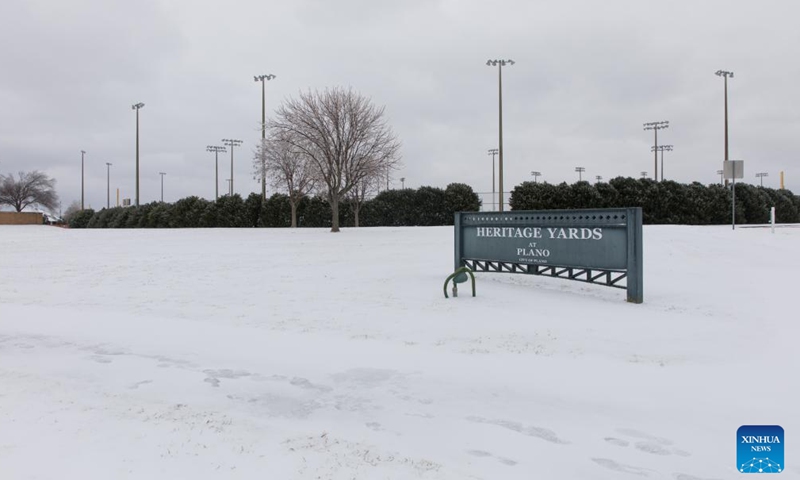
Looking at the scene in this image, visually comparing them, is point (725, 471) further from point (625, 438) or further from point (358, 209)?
point (358, 209)

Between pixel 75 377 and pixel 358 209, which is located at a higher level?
pixel 358 209

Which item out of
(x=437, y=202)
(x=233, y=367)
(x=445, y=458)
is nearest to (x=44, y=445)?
(x=233, y=367)

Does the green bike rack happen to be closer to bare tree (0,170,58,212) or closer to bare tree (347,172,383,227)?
bare tree (347,172,383,227)

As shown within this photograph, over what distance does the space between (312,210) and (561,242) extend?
33.3 meters

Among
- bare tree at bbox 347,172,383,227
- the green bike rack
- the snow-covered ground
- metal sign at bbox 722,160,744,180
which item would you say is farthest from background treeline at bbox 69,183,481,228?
the snow-covered ground

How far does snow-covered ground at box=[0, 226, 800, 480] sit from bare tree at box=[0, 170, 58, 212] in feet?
259

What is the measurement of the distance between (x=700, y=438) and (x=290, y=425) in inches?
116

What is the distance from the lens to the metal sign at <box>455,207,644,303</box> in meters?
8.85

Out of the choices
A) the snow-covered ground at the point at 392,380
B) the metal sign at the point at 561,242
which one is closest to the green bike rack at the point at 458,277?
the snow-covered ground at the point at 392,380

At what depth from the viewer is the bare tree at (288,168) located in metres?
34.2

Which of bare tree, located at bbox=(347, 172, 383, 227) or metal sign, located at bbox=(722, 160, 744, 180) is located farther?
bare tree, located at bbox=(347, 172, 383, 227)

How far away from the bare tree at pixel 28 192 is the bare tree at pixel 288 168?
54.0m

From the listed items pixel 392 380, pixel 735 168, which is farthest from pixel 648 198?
pixel 392 380

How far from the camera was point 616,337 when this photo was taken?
21.7ft
